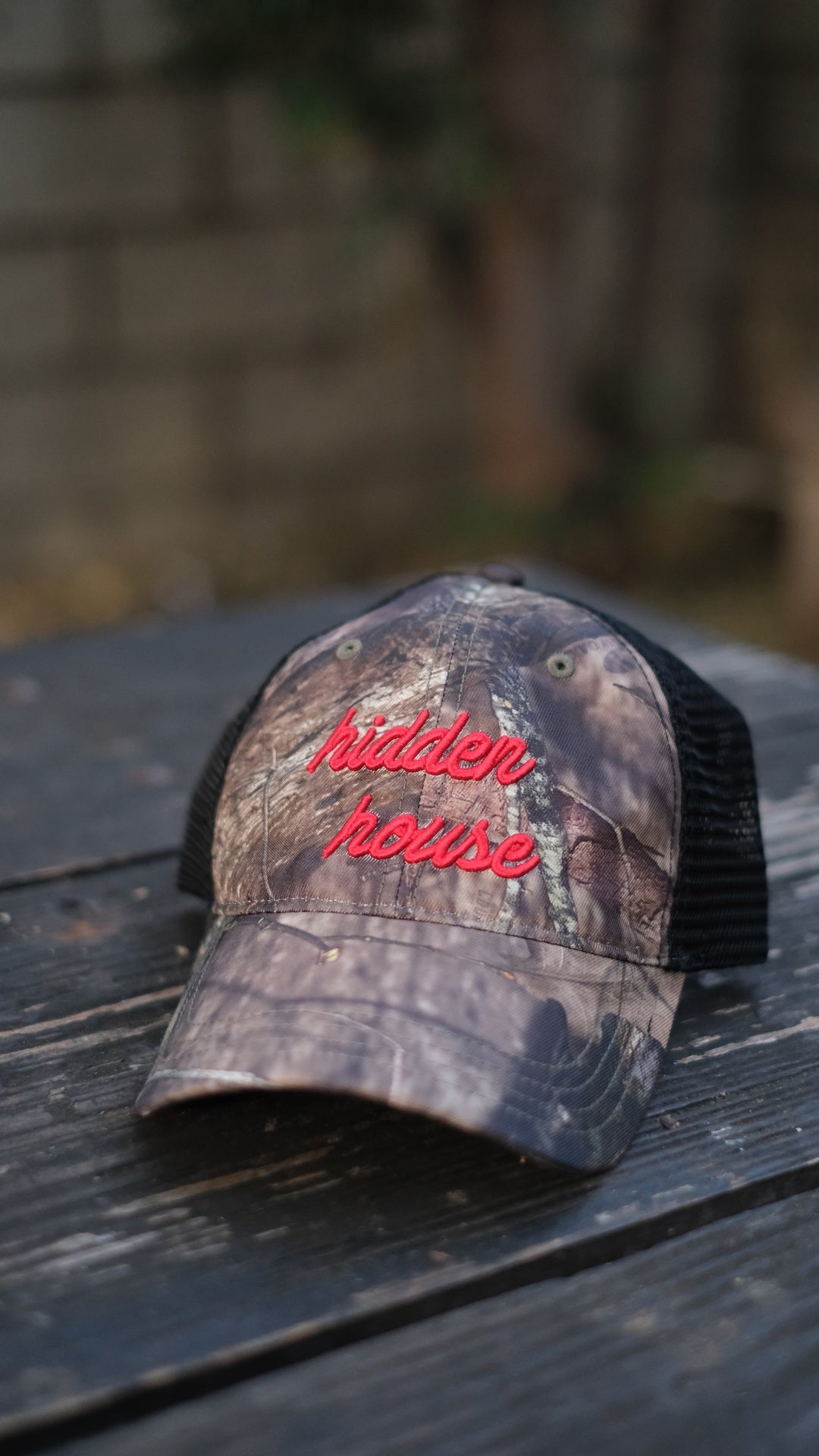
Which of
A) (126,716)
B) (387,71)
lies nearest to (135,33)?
(387,71)

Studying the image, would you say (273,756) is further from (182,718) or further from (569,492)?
(569,492)

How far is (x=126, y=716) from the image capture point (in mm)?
1373

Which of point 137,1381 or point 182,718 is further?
point 182,718

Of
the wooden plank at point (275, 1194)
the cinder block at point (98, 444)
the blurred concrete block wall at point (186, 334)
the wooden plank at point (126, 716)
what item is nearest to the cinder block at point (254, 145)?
the blurred concrete block wall at point (186, 334)

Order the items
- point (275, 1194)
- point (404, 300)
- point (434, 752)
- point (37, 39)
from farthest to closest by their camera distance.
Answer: point (404, 300), point (37, 39), point (434, 752), point (275, 1194)

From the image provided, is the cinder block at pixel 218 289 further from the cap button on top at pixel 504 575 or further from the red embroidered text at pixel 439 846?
the red embroidered text at pixel 439 846

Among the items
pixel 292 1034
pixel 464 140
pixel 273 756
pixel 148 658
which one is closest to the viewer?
pixel 292 1034

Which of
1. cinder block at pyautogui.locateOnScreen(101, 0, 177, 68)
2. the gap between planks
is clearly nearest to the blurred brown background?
cinder block at pyautogui.locateOnScreen(101, 0, 177, 68)

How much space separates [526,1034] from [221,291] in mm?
2607

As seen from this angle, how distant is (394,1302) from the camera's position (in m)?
0.62

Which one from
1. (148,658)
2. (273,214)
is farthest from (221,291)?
(148,658)

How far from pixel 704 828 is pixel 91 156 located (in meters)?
2.45

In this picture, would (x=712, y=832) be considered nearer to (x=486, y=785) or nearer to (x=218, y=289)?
(x=486, y=785)

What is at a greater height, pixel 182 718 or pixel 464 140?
pixel 464 140
